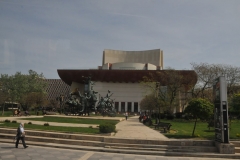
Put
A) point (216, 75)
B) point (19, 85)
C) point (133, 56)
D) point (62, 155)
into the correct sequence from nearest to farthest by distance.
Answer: point (62, 155), point (216, 75), point (19, 85), point (133, 56)

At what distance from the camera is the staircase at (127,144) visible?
490 inches

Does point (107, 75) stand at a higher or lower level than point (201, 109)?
higher

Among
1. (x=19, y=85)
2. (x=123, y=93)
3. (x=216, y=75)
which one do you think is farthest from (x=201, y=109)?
(x=123, y=93)

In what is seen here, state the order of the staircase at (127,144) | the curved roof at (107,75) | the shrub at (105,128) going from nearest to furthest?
the staircase at (127,144)
the shrub at (105,128)
the curved roof at (107,75)

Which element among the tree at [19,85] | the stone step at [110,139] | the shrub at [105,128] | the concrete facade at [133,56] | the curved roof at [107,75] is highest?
the concrete facade at [133,56]

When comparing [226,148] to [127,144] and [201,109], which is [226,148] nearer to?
[201,109]

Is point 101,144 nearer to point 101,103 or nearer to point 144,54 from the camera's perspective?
point 101,103

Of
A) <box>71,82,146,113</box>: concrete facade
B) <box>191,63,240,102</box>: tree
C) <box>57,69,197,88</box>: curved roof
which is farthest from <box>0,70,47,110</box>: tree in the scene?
<box>191,63,240,102</box>: tree

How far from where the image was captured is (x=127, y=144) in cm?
1351

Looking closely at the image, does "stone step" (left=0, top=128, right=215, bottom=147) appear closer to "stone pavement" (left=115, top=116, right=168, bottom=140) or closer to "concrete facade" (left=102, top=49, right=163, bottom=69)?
"stone pavement" (left=115, top=116, right=168, bottom=140)

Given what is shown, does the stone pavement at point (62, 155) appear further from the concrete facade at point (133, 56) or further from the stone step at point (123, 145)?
the concrete facade at point (133, 56)

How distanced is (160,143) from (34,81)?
203ft

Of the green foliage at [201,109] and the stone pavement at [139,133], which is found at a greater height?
the green foliage at [201,109]

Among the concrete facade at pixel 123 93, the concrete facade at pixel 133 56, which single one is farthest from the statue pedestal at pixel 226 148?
the concrete facade at pixel 133 56
